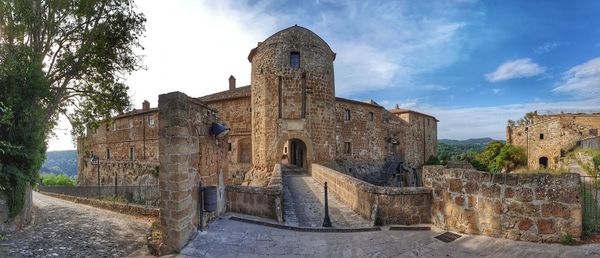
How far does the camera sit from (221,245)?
4.94 m

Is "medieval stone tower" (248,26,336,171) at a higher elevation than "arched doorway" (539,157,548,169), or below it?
higher

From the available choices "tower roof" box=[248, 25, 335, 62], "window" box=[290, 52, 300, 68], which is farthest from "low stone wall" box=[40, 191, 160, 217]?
"tower roof" box=[248, 25, 335, 62]

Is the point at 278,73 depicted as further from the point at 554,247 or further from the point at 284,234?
the point at 554,247

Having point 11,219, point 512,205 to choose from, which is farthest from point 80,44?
point 512,205

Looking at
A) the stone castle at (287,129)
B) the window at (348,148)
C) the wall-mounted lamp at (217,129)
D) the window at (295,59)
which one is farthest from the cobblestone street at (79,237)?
the window at (348,148)

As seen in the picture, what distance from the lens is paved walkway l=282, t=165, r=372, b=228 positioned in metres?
7.17

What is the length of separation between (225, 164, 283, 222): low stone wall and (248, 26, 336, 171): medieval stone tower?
9.50 metres

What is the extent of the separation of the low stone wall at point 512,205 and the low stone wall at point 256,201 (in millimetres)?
3713

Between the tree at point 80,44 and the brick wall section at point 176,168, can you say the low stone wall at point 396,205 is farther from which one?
the tree at point 80,44

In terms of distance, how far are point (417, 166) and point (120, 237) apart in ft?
112

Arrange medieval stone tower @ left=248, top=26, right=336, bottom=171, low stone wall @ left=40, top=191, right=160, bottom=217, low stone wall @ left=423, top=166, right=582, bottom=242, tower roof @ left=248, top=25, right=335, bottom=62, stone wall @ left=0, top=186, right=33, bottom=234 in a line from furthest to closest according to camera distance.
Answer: tower roof @ left=248, top=25, right=335, bottom=62, medieval stone tower @ left=248, top=26, right=336, bottom=171, low stone wall @ left=40, top=191, right=160, bottom=217, stone wall @ left=0, top=186, right=33, bottom=234, low stone wall @ left=423, top=166, right=582, bottom=242

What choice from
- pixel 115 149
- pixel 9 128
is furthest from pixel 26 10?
pixel 115 149

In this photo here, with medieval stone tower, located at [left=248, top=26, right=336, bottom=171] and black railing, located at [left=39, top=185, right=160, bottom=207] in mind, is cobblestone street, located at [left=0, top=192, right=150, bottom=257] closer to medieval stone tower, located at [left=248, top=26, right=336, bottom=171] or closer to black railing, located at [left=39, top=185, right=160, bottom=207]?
black railing, located at [left=39, top=185, right=160, bottom=207]

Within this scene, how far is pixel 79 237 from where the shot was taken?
627 cm
